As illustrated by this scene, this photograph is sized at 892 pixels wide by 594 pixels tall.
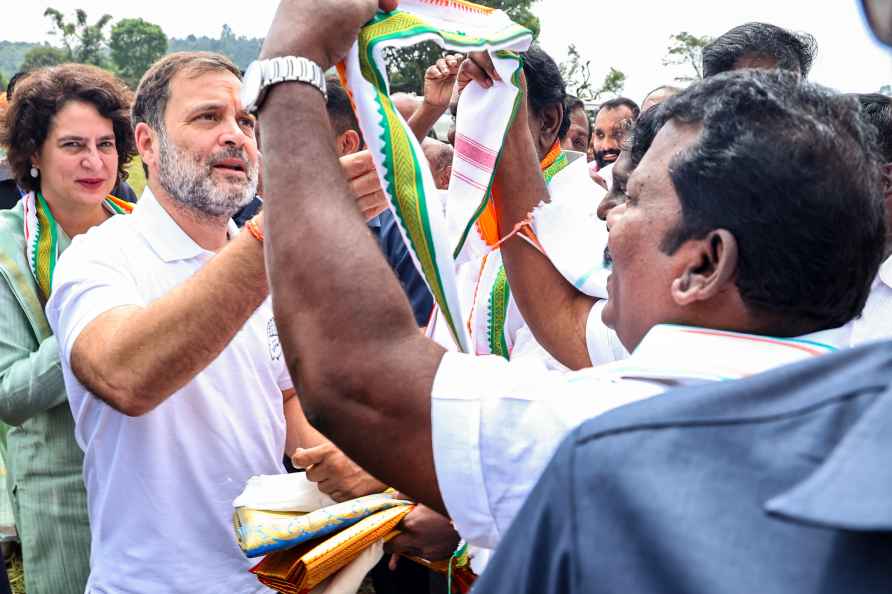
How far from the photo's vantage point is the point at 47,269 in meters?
3.07

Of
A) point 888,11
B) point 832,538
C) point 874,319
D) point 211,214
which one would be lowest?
point 874,319

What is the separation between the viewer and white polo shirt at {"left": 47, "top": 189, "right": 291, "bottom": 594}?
2311 millimetres

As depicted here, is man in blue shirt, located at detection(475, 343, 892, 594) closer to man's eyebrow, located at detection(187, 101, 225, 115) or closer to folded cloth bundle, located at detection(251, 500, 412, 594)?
folded cloth bundle, located at detection(251, 500, 412, 594)

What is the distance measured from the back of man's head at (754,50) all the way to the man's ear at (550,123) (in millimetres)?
610

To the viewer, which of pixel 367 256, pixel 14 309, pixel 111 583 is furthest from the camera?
pixel 14 309

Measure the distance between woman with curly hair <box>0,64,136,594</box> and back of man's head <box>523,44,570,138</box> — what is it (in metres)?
1.69

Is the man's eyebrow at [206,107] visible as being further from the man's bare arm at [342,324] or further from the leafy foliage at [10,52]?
the leafy foliage at [10,52]

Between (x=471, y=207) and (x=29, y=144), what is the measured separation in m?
2.31

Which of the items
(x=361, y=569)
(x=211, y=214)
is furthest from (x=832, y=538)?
(x=211, y=214)

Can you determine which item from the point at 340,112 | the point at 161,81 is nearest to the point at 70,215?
the point at 161,81

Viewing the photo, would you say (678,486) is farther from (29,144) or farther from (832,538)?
(29,144)

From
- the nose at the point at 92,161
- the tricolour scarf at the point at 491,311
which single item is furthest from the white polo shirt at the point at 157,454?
the nose at the point at 92,161

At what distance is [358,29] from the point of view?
1.39 metres

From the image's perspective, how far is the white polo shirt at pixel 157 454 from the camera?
2.31 meters
